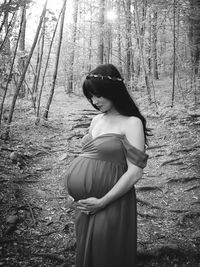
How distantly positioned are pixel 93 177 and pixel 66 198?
9.50ft

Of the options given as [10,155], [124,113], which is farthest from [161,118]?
[124,113]

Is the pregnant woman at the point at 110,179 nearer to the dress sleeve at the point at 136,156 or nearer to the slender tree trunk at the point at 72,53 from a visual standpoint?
the dress sleeve at the point at 136,156

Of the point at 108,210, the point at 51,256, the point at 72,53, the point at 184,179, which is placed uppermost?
the point at 72,53

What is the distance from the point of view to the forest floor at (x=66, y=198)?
3.06 m

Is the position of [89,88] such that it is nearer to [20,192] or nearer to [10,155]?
[20,192]

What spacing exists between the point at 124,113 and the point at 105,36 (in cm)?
1447

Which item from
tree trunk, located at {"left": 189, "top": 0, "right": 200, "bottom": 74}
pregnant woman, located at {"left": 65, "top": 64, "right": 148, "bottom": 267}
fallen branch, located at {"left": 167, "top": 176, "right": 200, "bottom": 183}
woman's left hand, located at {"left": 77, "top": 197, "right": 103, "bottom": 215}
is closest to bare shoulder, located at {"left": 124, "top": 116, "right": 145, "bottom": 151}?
pregnant woman, located at {"left": 65, "top": 64, "right": 148, "bottom": 267}

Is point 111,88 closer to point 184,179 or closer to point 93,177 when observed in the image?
point 93,177

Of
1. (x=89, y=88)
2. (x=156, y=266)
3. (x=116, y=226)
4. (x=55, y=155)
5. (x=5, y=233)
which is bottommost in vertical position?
(x=156, y=266)

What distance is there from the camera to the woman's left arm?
5.30 ft

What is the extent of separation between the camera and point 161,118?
8883 mm

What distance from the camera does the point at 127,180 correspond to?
162cm

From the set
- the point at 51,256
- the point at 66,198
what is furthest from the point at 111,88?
the point at 66,198

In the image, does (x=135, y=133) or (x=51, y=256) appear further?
(x=51, y=256)
